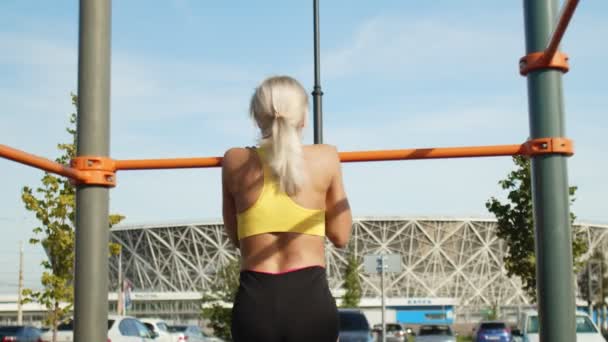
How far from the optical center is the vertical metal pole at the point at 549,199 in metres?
3.11

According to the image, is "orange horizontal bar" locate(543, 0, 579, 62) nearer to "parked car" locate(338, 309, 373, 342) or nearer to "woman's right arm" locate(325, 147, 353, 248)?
"woman's right arm" locate(325, 147, 353, 248)

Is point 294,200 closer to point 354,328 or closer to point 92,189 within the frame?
point 92,189

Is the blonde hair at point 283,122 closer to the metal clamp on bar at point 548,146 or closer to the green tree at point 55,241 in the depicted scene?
the metal clamp on bar at point 548,146

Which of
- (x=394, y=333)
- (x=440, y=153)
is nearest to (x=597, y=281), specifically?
(x=394, y=333)

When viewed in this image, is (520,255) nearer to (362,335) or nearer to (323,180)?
(362,335)

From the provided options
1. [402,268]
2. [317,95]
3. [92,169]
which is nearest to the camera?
[92,169]

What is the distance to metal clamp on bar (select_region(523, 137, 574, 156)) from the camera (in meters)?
3.22

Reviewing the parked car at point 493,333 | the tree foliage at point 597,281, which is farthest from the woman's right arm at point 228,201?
the tree foliage at point 597,281

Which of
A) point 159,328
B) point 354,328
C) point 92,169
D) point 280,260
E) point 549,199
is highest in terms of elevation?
point 92,169

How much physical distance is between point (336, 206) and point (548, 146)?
1070 millimetres

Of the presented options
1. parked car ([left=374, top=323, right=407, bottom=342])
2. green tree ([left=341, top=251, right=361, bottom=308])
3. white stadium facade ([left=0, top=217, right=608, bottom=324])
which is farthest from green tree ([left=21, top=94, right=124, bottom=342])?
white stadium facade ([left=0, top=217, right=608, bottom=324])

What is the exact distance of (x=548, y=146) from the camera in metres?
3.22

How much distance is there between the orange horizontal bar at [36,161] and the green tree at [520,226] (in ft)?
79.9

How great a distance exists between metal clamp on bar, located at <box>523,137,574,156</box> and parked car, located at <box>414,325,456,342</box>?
30.5m
